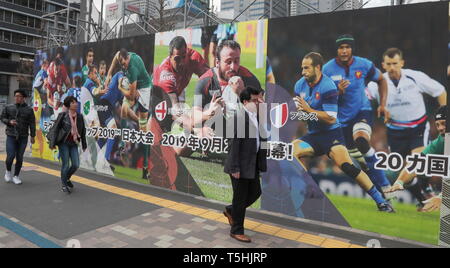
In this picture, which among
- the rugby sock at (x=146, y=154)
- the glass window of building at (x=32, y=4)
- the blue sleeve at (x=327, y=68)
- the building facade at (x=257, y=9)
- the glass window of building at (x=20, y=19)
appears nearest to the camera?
the blue sleeve at (x=327, y=68)

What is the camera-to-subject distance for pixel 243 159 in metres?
3.89

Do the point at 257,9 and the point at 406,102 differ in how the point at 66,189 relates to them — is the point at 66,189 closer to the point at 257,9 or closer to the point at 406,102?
the point at 257,9

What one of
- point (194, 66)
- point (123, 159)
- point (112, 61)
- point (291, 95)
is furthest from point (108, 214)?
point (112, 61)

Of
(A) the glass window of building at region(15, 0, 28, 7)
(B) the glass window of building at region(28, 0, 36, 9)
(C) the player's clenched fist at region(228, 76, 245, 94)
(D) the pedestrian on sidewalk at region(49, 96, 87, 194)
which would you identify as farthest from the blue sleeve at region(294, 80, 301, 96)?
(B) the glass window of building at region(28, 0, 36, 9)

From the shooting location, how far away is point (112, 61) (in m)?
7.09

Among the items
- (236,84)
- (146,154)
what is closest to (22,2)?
(146,154)

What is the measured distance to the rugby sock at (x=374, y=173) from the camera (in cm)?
409

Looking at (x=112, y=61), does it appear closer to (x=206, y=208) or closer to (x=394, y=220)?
(x=206, y=208)

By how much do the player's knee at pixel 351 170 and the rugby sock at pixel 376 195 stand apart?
256mm

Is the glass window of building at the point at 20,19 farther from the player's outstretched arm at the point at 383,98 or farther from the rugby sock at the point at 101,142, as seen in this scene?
the player's outstretched arm at the point at 383,98

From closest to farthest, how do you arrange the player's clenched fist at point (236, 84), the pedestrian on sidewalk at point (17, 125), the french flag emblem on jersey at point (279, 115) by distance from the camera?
the french flag emblem on jersey at point (279, 115), the player's clenched fist at point (236, 84), the pedestrian on sidewalk at point (17, 125)

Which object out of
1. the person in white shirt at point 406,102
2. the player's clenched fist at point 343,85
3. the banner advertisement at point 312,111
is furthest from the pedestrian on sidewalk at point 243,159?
the person in white shirt at point 406,102

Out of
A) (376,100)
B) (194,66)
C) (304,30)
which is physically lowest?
(376,100)

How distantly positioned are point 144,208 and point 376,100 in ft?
12.0
